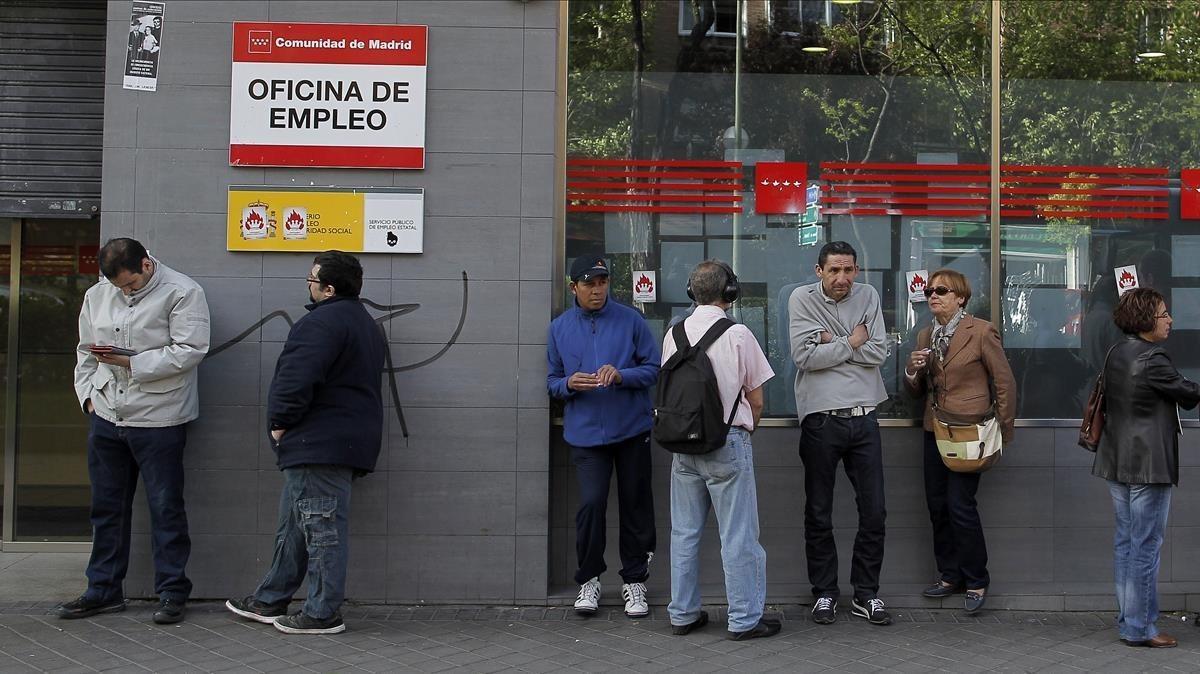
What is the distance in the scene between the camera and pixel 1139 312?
5.92m

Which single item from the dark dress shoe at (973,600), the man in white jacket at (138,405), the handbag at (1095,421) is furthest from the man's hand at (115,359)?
the handbag at (1095,421)

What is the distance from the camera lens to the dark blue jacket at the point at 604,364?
633cm

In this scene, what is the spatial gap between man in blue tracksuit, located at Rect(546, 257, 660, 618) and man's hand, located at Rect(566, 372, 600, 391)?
0.04 feet

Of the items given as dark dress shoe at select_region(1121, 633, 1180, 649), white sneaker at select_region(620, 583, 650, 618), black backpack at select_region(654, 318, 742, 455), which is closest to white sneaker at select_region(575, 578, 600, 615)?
white sneaker at select_region(620, 583, 650, 618)

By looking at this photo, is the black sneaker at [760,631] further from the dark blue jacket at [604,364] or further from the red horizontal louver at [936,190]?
the red horizontal louver at [936,190]

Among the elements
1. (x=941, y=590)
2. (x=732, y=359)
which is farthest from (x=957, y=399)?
(x=732, y=359)

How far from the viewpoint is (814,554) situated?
254 inches

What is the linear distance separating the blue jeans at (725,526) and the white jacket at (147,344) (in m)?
2.60

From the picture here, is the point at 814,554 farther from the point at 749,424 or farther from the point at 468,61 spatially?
the point at 468,61

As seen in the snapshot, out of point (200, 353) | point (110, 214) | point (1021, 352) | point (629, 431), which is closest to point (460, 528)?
point (629, 431)

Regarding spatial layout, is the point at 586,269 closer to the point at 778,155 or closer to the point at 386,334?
the point at 386,334

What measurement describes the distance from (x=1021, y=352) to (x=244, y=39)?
4.80m

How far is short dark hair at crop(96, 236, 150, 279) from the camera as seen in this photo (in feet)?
19.9

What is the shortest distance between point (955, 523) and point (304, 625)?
3.48 meters
